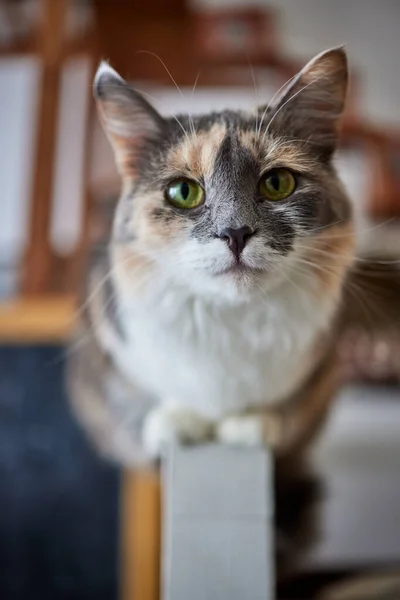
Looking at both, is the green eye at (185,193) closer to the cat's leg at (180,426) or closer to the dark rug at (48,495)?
the cat's leg at (180,426)

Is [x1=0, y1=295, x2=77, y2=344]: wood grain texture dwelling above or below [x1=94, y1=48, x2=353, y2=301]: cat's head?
below

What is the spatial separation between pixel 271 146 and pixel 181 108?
0.08 meters

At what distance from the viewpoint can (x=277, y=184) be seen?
19.4 inches

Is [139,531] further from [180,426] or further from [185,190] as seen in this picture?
[185,190]

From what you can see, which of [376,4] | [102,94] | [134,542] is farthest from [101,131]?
[134,542]

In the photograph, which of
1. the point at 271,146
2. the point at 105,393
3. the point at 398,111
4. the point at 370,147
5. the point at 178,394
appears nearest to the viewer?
the point at 271,146

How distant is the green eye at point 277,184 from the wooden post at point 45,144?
0.39 meters

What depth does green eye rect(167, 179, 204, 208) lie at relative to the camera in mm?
488

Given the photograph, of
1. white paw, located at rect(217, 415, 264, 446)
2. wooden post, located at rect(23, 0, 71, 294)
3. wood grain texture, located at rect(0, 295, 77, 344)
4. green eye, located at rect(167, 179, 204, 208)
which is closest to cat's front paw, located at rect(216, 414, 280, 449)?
white paw, located at rect(217, 415, 264, 446)

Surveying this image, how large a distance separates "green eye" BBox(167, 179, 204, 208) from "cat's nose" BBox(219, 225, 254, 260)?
0.12ft

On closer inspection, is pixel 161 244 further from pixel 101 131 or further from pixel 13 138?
pixel 13 138

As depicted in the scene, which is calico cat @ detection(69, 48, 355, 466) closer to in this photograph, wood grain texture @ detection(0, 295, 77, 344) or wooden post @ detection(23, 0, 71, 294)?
wooden post @ detection(23, 0, 71, 294)

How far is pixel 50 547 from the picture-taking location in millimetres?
1178

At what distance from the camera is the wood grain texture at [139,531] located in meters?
1.14
